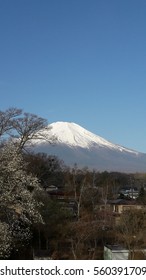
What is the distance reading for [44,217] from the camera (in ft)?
71.2

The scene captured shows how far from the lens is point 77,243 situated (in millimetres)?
21250

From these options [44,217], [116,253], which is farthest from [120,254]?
[44,217]

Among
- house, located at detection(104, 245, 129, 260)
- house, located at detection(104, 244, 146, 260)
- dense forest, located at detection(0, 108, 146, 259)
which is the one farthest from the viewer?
house, located at detection(104, 245, 129, 260)

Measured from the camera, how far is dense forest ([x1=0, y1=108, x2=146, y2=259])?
12055mm

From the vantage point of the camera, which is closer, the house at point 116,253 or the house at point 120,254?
the house at point 120,254

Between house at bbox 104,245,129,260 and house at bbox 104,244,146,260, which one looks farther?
house at bbox 104,245,129,260

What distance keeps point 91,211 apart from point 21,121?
9212mm

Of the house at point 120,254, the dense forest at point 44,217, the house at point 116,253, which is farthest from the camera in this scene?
the house at point 116,253

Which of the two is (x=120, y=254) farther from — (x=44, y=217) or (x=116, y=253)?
(x=44, y=217)

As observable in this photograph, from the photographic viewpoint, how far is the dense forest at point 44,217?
12.1 metres

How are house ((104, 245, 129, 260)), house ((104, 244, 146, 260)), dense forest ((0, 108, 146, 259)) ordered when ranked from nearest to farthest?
dense forest ((0, 108, 146, 259)) < house ((104, 244, 146, 260)) < house ((104, 245, 129, 260))

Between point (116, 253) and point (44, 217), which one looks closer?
point (116, 253)

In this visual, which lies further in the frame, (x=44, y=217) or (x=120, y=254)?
(x=44, y=217)
